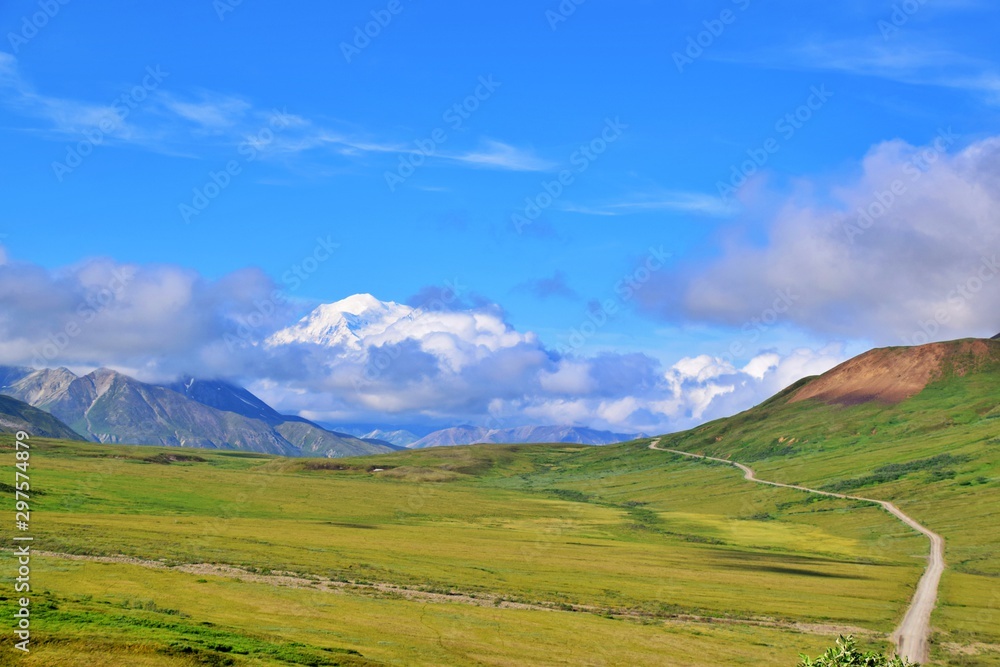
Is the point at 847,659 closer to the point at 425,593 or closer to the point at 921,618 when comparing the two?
the point at 921,618

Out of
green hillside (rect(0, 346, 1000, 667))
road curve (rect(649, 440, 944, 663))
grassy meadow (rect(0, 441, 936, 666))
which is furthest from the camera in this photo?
road curve (rect(649, 440, 944, 663))

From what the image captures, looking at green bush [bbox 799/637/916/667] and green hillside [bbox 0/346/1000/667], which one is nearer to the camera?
green bush [bbox 799/637/916/667]

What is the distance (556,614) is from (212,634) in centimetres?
3696

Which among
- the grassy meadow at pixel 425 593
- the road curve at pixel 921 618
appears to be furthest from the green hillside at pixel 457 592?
the road curve at pixel 921 618

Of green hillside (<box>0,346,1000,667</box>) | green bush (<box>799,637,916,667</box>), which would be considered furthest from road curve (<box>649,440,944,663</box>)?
green bush (<box>799,637,916,667</box>)

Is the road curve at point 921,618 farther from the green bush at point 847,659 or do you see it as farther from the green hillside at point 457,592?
the green bush at point 847,659

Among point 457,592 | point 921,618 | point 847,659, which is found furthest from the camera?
point 457,592

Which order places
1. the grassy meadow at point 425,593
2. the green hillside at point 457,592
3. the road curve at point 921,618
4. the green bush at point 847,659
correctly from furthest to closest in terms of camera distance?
the road curve at point 921,618
the green hillside at point 457,592
the grassy meadow at point 425,593
the green bush at point 847,659

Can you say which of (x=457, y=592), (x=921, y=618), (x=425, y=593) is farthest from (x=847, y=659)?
(x=457, y=592)

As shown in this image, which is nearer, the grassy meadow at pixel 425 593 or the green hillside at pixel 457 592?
the grassy meadow at pixel 425 593

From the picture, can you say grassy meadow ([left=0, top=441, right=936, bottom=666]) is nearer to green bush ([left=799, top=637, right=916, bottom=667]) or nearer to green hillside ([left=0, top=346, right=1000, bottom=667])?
green hillside ([left=0, top=346, right=1000, bottom=667])

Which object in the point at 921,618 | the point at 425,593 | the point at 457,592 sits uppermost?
the point at 425,593

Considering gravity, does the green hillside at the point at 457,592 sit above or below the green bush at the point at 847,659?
below

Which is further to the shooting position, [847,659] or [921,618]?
[921,618]
